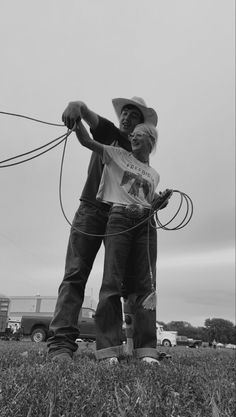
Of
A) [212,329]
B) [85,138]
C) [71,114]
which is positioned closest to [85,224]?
[85,138]

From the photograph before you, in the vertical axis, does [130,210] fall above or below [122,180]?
below

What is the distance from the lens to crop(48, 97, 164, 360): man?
9.79 ft

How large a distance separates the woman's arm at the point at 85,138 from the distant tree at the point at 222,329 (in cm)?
8794

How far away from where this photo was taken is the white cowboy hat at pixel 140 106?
3564 mm

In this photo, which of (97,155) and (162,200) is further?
(97,155)

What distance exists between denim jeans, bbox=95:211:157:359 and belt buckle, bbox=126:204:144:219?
1.4 inches

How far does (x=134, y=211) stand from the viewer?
318cm

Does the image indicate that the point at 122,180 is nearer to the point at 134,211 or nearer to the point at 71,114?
the point at 134,211

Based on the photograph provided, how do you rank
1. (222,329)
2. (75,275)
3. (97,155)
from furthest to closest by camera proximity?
(222,329), (97,155), (75,275)

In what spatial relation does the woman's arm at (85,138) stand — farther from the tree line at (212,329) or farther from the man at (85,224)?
the tree line at (212,329)

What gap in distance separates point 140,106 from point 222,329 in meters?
95.0

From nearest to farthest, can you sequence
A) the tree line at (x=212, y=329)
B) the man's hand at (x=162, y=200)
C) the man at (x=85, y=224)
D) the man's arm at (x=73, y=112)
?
the man's arm at (x=73, y=112), the man at (x=85, y=224), the man's hand at (x=162, y=200), the tree line at (x=212, y=329)

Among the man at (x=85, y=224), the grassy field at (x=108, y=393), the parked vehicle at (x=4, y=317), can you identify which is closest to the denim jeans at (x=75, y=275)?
the man at (x=85, y=224)

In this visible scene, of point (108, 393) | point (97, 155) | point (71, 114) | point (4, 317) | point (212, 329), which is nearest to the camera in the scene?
point (108, 393)
